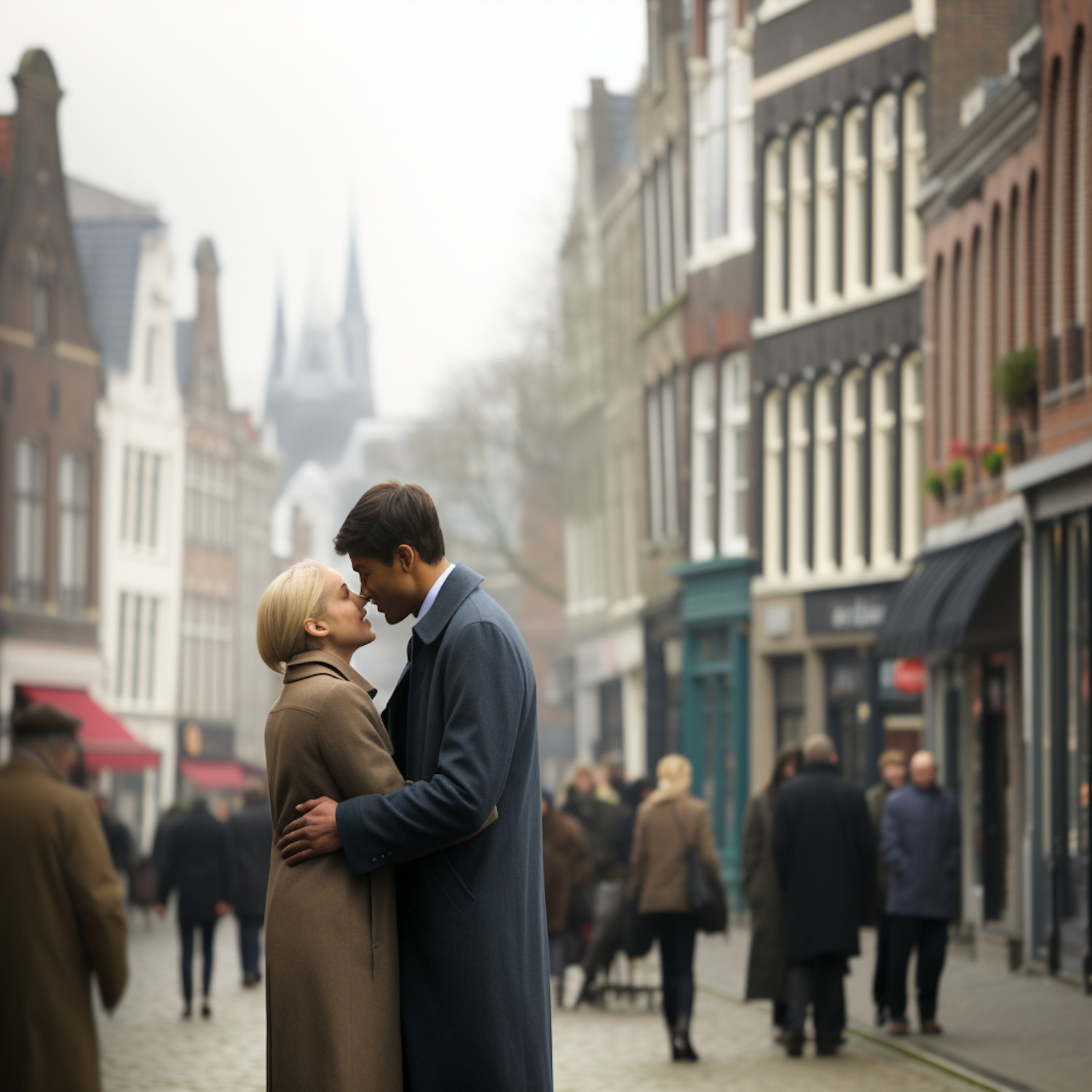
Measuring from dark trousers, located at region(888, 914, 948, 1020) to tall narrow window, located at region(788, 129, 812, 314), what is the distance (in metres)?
17.9

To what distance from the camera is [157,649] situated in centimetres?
5741

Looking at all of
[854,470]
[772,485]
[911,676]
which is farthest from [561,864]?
[772,485]

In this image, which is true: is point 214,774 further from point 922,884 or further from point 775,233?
point 922,884

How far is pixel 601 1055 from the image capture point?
13.7 metres

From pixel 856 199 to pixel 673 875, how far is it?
17738 millimetres

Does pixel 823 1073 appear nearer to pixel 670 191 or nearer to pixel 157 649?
pixel 670 191

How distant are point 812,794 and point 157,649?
45230 mm

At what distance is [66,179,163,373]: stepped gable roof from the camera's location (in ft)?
183

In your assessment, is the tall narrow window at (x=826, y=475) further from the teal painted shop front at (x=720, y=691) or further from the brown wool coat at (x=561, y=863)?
the brown wool coat at (x=561, y=863)

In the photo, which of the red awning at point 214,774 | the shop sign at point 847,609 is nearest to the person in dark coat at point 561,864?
the shop sign at point 847,609

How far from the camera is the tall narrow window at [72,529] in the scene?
1866 inches

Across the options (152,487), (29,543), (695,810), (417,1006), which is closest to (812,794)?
(695,810)

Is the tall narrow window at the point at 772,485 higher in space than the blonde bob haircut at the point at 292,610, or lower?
higher

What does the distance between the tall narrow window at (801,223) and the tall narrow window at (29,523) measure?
19.8 meters
